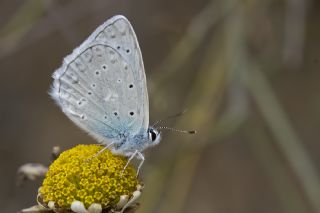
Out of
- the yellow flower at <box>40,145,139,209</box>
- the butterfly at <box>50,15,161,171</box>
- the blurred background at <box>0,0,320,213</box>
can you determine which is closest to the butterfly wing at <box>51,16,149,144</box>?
the butterfly at <box>50,15,161,171</box>

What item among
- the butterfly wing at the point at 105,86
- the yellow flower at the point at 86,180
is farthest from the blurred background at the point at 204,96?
the yellow flower at the point at 86,180

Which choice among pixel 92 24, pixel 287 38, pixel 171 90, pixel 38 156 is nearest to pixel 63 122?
pixel 38 156

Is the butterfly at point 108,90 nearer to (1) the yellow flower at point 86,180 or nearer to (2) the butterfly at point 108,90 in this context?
(2) the butterfly at point 108,90

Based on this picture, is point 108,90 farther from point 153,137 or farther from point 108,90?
point 153,137

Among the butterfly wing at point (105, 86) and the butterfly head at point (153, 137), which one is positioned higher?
the butterfly wing at point (105, 86)

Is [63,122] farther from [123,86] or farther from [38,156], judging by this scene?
[123,86]

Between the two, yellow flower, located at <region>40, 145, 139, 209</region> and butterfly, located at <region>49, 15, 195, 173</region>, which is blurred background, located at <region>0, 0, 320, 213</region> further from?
yellow flower, located at <region>40, 145, 139, 209</region>
